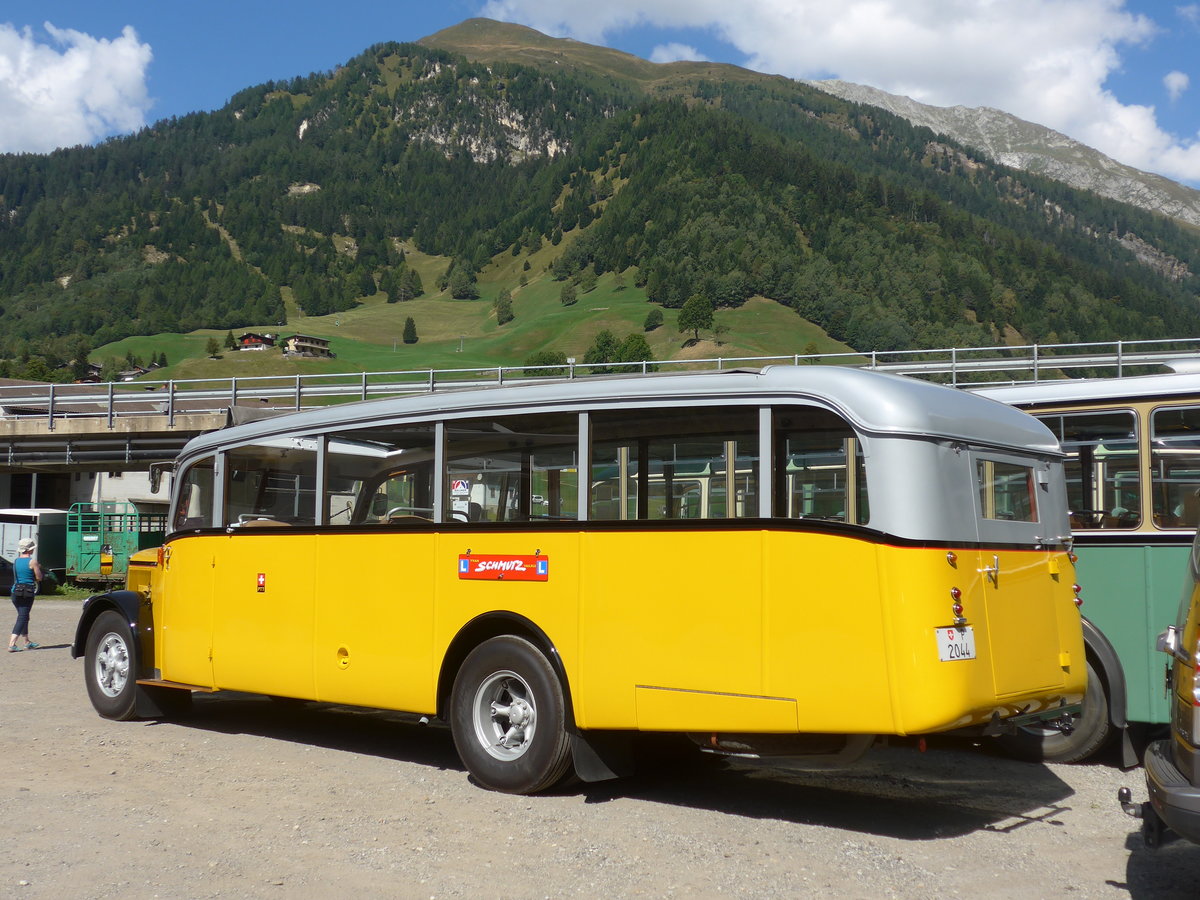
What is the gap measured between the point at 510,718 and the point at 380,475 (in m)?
2.05

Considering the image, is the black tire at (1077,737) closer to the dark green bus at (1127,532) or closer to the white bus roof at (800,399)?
the dark green bus at (1127,532)

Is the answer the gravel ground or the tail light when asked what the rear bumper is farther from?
the tail light

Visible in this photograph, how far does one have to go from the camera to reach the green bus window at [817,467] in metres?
6.45

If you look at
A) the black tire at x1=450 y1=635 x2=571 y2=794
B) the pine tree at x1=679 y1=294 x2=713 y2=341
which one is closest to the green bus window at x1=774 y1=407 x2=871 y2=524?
the black tire at x1=450 y1=635 x2=571 y2=794

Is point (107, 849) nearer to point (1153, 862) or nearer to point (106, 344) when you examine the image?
point (1153, 862)

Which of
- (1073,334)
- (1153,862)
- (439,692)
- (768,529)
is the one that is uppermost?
(1073,334)

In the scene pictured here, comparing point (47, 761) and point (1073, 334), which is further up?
point (1073, 334)

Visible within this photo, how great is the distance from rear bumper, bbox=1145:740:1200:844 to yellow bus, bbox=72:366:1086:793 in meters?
1.34

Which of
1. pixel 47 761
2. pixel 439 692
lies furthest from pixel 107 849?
pixel 47 761

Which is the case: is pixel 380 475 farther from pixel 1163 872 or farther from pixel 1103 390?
pixel 1163 872

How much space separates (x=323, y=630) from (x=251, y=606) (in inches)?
38.7

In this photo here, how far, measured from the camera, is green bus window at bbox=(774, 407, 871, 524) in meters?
6.45

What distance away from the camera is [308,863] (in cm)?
607

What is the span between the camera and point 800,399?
21.9 feet
